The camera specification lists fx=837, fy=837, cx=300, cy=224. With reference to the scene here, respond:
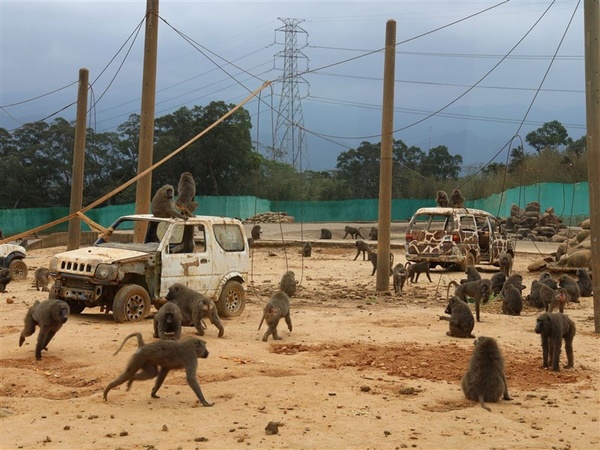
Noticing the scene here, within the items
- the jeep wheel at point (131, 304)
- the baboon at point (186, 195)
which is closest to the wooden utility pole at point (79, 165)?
the baboon at point (186, 195)

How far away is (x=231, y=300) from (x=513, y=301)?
5473 millimetres

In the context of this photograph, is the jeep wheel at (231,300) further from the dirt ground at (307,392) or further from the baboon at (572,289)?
the baboon at (572,289)

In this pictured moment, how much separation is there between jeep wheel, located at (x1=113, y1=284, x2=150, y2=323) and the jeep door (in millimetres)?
428

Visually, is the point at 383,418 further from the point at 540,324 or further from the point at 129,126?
the point at 129,126

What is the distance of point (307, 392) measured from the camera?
361 inches

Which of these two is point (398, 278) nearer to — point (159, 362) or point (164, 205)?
point (164, 205)

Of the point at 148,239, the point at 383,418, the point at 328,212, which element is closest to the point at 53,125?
the point at 328,212

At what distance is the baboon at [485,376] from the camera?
903cm

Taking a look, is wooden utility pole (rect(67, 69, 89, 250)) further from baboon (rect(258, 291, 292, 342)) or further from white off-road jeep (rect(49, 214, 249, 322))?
baboon (rect(258, 291, 292, 342))

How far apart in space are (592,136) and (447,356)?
5.11 metres

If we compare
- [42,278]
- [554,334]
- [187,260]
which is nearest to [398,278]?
[187,260]

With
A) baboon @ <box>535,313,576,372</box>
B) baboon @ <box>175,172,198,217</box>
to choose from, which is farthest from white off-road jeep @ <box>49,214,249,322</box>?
baboon @ <box>535,313,576,372</box>

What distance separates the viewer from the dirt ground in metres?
7.59

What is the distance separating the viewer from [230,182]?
59719mm
